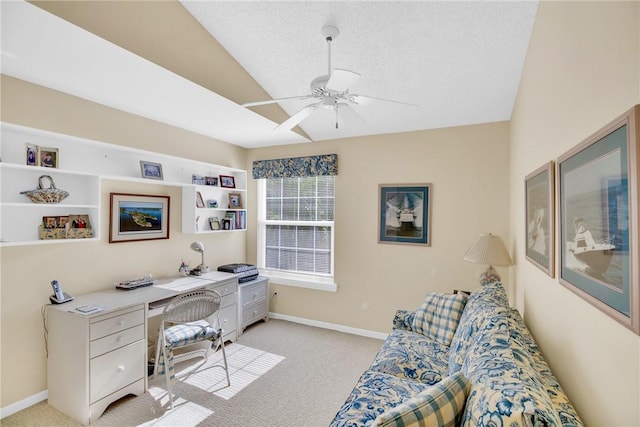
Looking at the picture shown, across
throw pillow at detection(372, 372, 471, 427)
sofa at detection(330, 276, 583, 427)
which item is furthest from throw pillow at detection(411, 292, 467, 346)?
throw pillow at detection(372, 372, 471, 427)

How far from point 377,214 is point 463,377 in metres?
2.52

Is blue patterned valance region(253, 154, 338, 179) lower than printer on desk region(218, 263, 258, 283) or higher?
higher

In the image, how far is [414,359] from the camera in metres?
1.99

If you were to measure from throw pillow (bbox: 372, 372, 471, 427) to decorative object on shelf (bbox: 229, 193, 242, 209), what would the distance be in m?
3.57

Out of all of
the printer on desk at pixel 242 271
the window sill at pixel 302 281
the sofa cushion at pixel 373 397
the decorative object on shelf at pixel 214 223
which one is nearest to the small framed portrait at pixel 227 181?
the decorative object on shelf at pixel 214 223

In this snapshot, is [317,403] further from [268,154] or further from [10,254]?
[268,154]

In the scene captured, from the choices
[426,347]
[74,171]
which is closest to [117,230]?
[74,171]

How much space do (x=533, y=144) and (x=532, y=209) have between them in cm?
40

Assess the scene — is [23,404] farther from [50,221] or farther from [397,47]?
[397,47]

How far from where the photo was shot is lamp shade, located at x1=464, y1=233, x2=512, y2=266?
2.55m

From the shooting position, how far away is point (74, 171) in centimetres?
232

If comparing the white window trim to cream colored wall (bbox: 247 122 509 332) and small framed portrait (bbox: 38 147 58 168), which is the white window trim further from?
small framed portrait (bbox: 38 147 58 168)

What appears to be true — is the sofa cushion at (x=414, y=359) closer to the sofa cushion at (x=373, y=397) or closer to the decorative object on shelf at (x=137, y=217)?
the sofa cushion at (x=373, y=397)

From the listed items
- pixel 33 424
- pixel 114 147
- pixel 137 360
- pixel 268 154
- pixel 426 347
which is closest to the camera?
pixel 33 424
